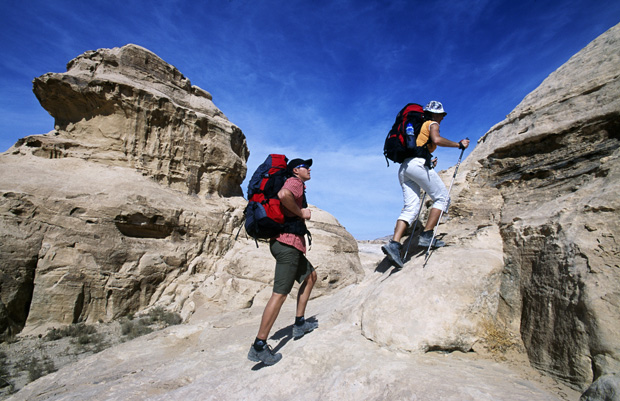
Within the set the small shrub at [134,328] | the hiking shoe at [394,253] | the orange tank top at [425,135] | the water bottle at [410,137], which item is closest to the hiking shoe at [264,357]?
the hiking shoe at [394,253]

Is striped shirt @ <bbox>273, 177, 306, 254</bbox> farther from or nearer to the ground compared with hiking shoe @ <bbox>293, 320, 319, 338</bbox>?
farther from the ground

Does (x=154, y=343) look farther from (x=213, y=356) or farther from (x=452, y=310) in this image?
(x=452, y=310)

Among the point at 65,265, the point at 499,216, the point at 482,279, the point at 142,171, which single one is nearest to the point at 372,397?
the point at 482,279

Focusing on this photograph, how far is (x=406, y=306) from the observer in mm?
3721

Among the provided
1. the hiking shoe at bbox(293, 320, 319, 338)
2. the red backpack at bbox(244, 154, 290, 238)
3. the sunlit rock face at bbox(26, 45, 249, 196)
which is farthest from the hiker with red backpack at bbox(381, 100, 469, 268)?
the sunlit rock face at bbox(26, 45, 249, 196)

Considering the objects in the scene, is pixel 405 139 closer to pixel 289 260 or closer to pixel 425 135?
pixel 425 135

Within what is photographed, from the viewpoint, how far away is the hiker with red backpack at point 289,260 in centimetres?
383

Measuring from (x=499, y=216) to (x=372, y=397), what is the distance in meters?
3.04

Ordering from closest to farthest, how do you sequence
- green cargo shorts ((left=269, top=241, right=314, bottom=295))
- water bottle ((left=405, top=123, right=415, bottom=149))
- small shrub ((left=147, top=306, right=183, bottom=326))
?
green cargo shorts ((left=269, top=241, right=314, bottom=295)), water bottle ((left=405, top=123, right=415, bottom=149)), small shrub ((left=147, top=306, right=183, bottom=326))

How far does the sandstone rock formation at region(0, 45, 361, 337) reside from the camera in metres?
8.99

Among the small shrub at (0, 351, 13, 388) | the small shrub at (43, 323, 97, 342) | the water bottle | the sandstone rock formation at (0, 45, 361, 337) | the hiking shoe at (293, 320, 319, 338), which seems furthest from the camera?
the sandstone rock formation at (0, 45, 361, 337)

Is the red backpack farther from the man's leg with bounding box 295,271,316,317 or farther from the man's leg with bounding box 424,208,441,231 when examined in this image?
the man's leg with bounding box 424,208,441,231

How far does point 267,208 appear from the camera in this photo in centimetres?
409

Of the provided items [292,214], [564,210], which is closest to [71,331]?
[292,214]
